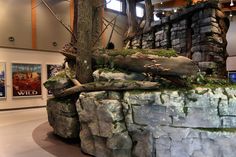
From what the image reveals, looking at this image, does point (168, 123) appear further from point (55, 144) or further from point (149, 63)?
point (55, 144)

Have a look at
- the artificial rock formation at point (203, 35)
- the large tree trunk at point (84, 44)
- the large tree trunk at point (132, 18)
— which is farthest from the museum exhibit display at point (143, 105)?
the large tree trunk at point (132, 18)

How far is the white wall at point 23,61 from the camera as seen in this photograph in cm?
927

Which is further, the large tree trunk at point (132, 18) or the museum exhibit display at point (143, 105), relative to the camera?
the large tree trunk at point (132, 18)

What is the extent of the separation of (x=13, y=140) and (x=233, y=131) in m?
4.03

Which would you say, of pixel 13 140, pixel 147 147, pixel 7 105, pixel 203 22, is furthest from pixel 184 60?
pixel 7 105

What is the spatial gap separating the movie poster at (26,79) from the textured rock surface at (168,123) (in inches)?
281

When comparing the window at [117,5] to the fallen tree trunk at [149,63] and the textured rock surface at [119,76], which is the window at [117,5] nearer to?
the fallen tree trunk at [149,63]

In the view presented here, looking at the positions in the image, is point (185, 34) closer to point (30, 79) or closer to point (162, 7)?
point (162, 7)

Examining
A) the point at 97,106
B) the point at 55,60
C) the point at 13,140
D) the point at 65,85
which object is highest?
the point at 55,60

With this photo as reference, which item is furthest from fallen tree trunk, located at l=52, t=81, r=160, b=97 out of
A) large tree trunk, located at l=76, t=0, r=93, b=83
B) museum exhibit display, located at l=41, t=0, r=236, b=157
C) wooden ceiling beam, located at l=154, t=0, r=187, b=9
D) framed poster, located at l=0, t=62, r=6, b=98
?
wooden ceiling beam, located at l=154, t=0, r=187, b=9

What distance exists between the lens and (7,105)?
9312mm

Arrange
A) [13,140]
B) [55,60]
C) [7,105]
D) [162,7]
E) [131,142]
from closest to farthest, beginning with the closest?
[131,142] → [13,140] → [7,105] → [55,60] → [162,7]

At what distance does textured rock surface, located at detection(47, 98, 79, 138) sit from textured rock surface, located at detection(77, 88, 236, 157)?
3.01ft

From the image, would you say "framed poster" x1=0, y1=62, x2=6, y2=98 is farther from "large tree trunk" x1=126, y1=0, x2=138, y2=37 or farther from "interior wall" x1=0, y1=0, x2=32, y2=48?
"large tree trunk" x1=126, y1=0, x2=138, y2=37
